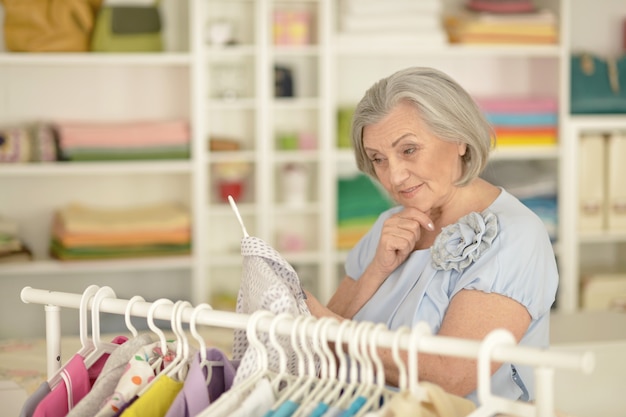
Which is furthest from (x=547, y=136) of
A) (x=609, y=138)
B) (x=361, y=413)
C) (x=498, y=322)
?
(x=361, y=413)

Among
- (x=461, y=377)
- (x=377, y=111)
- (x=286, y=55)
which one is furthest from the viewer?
(x=286, y=55)

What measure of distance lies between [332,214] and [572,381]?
127cm

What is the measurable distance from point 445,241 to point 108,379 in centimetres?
65

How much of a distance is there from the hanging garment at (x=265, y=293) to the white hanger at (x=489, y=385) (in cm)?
33

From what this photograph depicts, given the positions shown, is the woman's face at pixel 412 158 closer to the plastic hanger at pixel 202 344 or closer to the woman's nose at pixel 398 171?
the woman's nose at pixel 398 171

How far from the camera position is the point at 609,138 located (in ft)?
12.7

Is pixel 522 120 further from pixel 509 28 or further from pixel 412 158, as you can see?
pixel 412 158

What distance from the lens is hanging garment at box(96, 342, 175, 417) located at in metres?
1.34

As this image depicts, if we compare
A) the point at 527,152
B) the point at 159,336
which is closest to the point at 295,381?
the point at 159,336

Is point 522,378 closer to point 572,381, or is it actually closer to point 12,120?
point 572,381

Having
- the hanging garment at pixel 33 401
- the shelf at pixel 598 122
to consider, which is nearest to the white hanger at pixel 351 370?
the hanging garment at pixel 33 401

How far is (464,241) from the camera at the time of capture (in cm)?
166

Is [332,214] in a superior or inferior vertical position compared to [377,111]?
inferior

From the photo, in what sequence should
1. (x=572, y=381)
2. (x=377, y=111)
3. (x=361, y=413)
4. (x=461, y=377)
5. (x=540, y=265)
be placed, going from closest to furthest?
(x=361, y=413)
(x=461, y=377)
(x=540, y=265)
(x=377, y=111)
(x=572, y=381)
